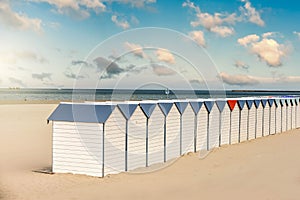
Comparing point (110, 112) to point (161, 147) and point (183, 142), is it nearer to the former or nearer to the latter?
point (161, 147)

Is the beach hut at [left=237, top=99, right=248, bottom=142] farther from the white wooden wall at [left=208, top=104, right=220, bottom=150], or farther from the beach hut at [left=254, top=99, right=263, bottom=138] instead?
the white wooden wall at [left=208, top=104, right=220, bottom=150]

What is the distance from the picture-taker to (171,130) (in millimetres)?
14922

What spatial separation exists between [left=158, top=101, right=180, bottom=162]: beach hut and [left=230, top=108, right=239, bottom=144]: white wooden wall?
16.4 ft

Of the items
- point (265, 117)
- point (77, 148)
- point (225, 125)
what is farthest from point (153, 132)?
point (265, 117)

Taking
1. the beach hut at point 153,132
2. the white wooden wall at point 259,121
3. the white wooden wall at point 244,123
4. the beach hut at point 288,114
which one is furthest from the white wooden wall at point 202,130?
the beach hut at point 288,114

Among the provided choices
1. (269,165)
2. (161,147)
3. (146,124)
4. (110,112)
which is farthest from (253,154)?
(110,112)

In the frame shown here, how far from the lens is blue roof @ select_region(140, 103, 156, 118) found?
43.8 ft

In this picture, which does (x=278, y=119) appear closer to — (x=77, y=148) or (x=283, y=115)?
(x=283, y=115)

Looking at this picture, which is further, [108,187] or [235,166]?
[235,166]

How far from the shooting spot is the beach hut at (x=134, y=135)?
41.6 ft

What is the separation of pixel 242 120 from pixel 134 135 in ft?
29.5

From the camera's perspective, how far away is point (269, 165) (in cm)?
1423

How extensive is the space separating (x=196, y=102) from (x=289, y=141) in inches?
281

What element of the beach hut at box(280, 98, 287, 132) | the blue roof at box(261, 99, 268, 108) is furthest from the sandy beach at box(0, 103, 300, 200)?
the beach hut at box(280, 98, 287, 132)
